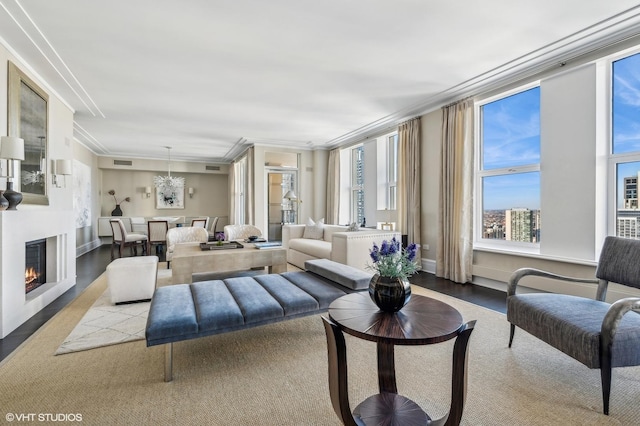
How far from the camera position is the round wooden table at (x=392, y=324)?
134 cm

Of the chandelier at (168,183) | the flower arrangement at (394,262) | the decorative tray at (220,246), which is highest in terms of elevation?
the chandelier at (168,183)

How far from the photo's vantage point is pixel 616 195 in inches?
123

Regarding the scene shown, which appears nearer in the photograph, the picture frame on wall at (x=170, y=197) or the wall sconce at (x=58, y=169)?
→ the wall sconce at (x=58, y=169)

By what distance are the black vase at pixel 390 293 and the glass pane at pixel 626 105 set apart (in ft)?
10.5

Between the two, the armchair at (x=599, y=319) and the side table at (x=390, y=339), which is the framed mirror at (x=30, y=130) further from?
the armchair at (x=599, y=319)

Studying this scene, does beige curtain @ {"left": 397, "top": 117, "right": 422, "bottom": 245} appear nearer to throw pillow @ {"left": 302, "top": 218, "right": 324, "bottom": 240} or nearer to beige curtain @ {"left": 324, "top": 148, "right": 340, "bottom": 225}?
throw pillow @ {"left": 302, "top": 218, "right": 324, "bottom": 240}

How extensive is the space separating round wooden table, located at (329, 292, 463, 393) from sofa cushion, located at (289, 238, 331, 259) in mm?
2889

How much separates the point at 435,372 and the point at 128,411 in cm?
187

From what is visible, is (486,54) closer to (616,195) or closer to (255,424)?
(616,195)

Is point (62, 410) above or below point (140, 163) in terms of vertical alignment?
below

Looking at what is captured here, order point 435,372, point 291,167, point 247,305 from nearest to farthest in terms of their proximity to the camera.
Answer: point 435,372
point 247,305
point 291,167

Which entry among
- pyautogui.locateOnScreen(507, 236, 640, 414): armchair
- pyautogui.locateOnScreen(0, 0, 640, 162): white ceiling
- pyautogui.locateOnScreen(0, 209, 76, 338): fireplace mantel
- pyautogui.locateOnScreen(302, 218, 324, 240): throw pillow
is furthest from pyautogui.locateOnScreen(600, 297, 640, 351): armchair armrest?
pyautogui.locateOnScreen(302, 218, 324, 240): throw pillow

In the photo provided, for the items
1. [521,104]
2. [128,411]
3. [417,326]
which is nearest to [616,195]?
[521,104]

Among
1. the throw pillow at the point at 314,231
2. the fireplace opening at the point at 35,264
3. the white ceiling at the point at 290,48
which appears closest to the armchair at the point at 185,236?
the fireplace opening at the point at 35,264
